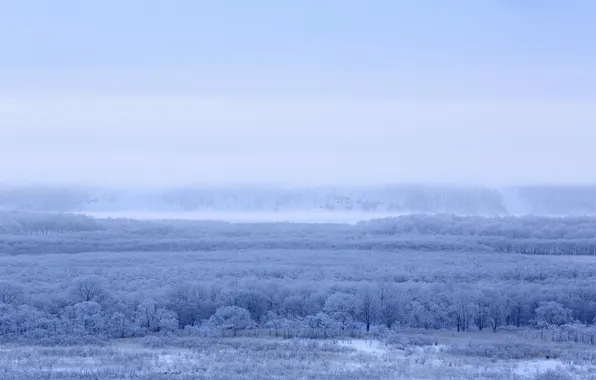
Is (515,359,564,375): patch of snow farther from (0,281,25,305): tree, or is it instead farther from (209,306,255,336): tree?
(0,281,25,305): tree

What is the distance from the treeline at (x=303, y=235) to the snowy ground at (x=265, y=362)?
33.0 m

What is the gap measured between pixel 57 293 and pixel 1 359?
11.2 metres

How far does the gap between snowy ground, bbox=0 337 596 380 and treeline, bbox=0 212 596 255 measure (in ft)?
108

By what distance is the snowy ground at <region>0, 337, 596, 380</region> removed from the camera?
19609 millimetres

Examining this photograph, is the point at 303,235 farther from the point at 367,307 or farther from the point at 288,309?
the point at 367,307

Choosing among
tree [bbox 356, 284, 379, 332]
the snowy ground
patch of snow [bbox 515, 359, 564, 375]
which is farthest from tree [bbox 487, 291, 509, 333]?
patch of snow [bbox 515, 359, 564, 375]

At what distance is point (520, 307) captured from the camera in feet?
108

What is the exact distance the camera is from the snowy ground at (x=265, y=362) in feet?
64.3

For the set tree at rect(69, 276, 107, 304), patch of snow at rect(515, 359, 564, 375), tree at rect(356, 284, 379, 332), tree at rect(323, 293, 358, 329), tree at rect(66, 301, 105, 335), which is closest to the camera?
patch of snow at rect(515, 359, 564, 375)

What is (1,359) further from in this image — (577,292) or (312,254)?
(312,254)

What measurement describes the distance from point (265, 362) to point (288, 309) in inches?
403

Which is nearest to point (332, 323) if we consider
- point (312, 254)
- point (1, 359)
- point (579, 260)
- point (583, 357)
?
point (583, 357)

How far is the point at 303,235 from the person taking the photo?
65.1m

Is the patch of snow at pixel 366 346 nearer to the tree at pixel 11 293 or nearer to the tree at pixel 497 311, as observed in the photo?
the tree at pixel 497 311
